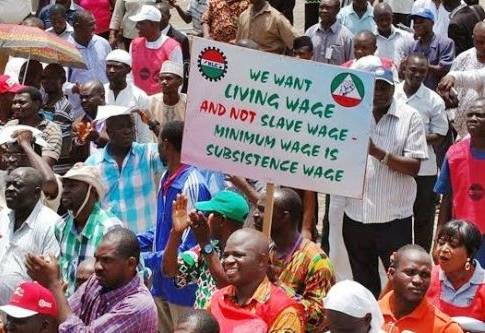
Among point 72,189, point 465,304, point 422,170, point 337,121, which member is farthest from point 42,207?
point 422,170

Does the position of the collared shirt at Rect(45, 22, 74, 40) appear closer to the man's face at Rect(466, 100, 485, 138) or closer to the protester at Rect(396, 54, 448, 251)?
the protester at Rect(396, 54, 448, 251)

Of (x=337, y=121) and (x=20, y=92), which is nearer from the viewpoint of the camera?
(x=337, y=121)

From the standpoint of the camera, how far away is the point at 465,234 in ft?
26.3

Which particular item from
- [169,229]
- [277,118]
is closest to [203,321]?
[277,118]

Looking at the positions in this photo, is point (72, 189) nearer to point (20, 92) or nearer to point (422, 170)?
point (20, 92)

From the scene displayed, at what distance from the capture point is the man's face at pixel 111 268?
7301mm

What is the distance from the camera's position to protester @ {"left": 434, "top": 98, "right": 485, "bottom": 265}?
365 inches

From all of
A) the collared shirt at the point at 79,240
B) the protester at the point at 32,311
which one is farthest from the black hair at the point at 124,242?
the collared shirt at the point at 79,240

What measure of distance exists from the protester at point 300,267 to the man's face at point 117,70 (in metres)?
4.04

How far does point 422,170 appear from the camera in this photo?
36.2ft

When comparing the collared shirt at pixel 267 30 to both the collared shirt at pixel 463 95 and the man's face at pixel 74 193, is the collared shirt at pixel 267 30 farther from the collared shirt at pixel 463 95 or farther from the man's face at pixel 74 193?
the man's face at pixel 74 193

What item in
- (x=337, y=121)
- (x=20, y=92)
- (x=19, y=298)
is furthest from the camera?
(x=20, y=92)

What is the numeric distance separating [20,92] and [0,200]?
4.71 ft

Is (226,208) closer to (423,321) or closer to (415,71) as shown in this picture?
(423,321)
